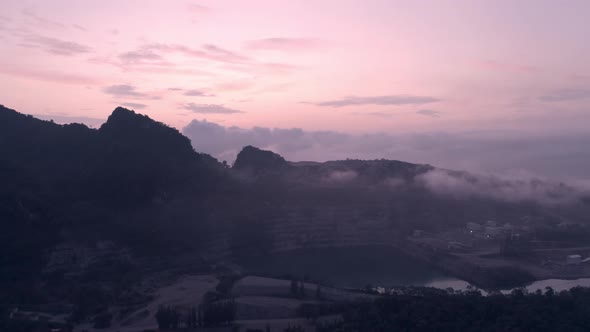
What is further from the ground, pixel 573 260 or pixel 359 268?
pixel 573 260

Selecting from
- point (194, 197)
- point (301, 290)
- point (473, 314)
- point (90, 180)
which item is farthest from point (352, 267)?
point (473, 314)

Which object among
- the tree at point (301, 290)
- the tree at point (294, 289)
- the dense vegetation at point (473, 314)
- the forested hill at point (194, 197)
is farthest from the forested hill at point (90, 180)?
the dense vegetation at point (473, 314)

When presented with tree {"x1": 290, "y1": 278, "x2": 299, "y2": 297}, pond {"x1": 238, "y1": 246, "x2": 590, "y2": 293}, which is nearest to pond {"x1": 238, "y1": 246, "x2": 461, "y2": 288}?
pond {"x1": 238, "y1": 246, "x2": 590, "y2": 293}

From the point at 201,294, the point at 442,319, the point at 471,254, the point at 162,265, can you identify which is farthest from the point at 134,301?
the point at 471,254

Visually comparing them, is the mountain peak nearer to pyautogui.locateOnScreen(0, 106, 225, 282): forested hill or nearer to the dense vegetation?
pyautogui.locateOnScreen(0, 106, 225, 282): forested hill

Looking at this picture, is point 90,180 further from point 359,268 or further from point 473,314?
point 473,314

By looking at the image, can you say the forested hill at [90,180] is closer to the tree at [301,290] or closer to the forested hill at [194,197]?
the forested hill at [194,197]

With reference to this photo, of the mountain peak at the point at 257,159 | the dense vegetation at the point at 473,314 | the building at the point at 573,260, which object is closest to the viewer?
the dense vegetation at the point at 473,314

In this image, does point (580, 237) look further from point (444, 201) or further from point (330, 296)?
point (330, 296)
